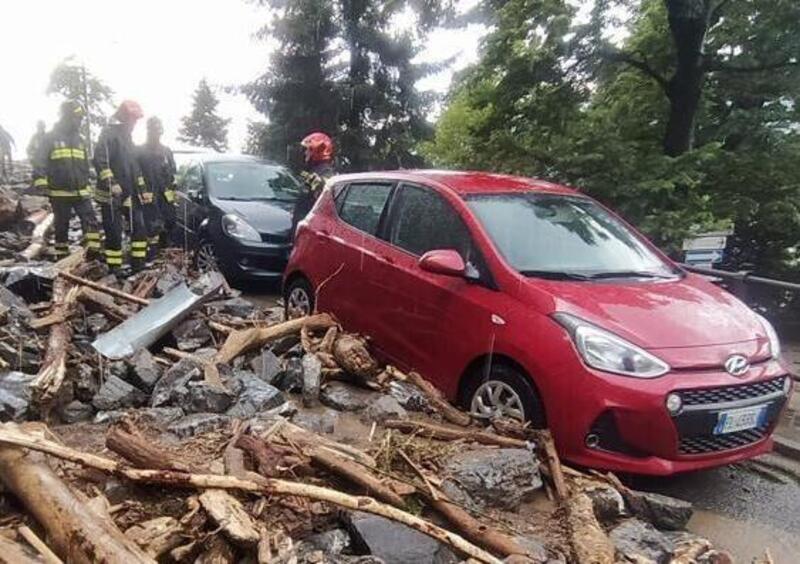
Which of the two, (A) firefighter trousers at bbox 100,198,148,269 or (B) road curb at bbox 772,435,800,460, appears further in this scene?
(A) firefighter trousers at bbox 100,198,148,269

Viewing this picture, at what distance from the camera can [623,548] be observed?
3.19m

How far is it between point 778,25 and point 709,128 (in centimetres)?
168

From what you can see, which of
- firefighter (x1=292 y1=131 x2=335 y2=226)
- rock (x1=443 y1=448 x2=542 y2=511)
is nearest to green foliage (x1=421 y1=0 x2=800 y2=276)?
firefighter (x1=292 y1=131 x2=335 y2=226)

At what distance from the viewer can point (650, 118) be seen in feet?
29.6

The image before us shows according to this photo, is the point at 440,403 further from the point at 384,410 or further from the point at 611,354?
the point at 611,354

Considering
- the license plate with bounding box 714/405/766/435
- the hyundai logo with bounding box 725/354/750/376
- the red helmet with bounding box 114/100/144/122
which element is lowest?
the license plate with bounding box 714/405/766/435

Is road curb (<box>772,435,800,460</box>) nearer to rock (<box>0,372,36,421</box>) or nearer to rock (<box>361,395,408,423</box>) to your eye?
rock (<box>361,395,408,423</box>)

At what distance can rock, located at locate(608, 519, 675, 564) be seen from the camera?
10.3 ft

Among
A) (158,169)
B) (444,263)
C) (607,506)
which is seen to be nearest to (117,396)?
(444,263)

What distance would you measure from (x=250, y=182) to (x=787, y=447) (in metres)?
7.28

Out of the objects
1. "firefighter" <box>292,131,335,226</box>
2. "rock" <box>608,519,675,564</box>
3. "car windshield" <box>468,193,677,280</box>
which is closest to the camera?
"rock" <box>608,519,675,564</box>

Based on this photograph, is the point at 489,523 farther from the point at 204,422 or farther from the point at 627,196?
the point at 627,196

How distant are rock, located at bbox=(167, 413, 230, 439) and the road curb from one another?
3898mm

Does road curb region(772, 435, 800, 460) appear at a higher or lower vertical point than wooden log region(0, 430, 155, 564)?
lower
